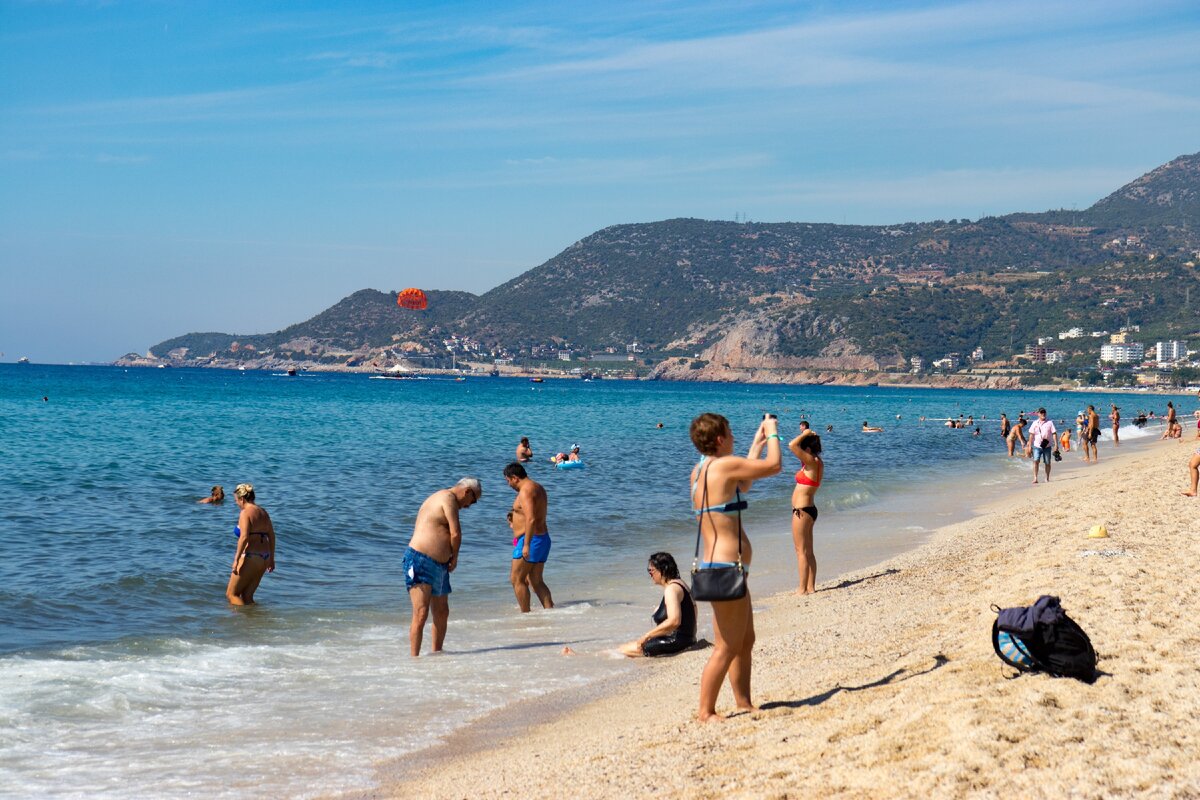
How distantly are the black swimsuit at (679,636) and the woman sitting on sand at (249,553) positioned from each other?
4675mm

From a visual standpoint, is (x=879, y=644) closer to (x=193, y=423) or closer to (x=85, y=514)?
(x=85, y=514)

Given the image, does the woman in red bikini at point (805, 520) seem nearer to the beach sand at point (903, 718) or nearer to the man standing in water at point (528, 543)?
the beach sand at point (903, 718)

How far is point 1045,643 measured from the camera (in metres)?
6.07

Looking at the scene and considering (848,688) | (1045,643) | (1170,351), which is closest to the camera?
(1045,643)

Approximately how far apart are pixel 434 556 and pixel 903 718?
178 inches

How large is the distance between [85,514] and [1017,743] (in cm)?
1650

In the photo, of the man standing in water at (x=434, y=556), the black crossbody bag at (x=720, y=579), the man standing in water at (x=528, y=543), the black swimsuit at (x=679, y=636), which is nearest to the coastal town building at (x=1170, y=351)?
the man standing in water at (x=528, y=543)

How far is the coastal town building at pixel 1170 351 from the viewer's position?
14250 cm

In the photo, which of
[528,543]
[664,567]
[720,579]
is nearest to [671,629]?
[664,567]

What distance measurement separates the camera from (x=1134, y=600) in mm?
7961

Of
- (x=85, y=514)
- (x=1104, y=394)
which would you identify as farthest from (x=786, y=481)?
(x=1104, y=394)

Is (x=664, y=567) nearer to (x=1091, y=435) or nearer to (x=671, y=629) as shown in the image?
(x=671, y=629)

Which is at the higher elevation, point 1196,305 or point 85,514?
point 1196,305

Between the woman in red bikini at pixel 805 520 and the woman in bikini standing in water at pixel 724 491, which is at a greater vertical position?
the woman in bikini standing in water at pixel 724 491
